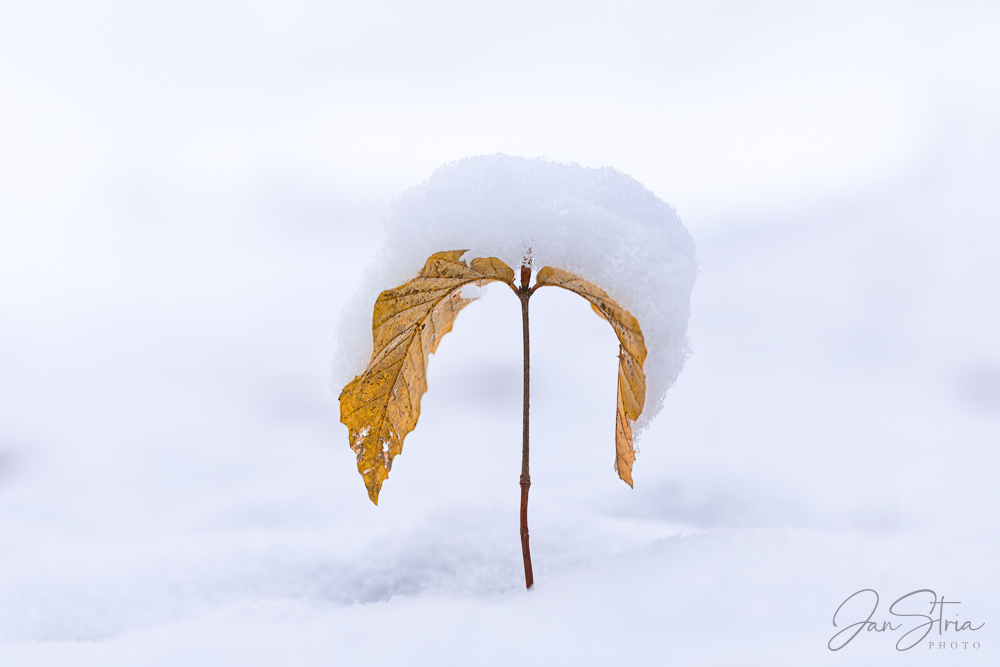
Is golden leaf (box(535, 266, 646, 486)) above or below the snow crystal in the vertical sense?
below

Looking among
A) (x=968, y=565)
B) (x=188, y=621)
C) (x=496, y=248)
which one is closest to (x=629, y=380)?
(x=496, y=248)

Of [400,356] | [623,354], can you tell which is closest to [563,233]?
[623,354]

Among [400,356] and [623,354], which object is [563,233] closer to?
[623,354]

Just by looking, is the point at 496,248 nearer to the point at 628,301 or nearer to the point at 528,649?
the point at 628,301
